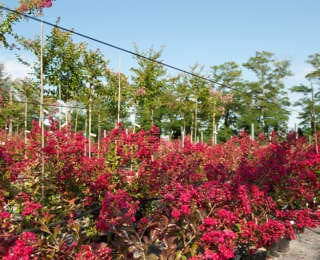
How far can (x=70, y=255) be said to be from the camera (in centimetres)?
209

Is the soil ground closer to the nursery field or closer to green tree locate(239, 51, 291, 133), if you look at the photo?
the nursery field

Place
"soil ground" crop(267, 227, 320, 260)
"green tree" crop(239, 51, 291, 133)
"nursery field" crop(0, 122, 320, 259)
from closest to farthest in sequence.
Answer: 1. "nursery field" crop(0, 122, 320, 259)
2. "soil ground" crop(267, 227, 320, 260)
3. "green tree" crop(239, 51, 291, 133)

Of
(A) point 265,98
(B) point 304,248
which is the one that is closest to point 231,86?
(A) point 265,98

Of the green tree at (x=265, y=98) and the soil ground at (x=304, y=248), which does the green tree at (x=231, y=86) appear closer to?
the green tree at (x=265, y=98)

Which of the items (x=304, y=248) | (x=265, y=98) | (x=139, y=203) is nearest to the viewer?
(x=139, y=203)

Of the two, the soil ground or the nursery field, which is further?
the soil ground

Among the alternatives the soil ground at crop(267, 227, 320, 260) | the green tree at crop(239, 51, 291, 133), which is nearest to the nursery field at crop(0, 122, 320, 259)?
the soil ground at crop(267, 227, 320, 260)

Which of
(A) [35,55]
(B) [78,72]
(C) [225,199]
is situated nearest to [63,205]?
(C) [225,199]

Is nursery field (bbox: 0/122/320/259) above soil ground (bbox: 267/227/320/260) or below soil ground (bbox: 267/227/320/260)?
above

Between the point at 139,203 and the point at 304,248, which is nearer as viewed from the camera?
the point at 139,203

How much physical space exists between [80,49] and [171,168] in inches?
232

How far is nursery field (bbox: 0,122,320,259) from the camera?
232 centimetres

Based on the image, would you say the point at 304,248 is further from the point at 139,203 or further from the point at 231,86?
the point at 231,86

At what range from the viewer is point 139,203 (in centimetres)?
341
